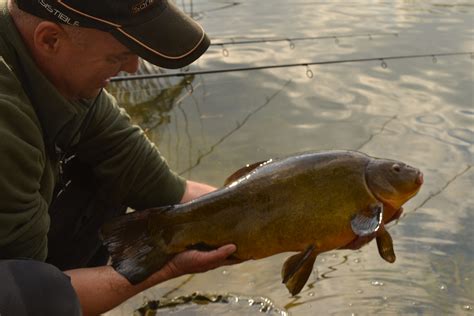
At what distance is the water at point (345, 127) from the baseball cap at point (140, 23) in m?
1.06

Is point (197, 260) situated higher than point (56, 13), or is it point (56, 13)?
point (56, 13)

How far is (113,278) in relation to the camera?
2.00m

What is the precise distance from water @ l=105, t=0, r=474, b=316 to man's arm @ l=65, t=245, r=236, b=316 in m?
0.56

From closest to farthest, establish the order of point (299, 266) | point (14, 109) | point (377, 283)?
1. point (14, 109)
2. point (299, 266)
3. point (377, 283)

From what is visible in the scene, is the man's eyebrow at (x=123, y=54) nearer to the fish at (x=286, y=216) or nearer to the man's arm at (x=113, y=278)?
the fish at (x=286, y=216)

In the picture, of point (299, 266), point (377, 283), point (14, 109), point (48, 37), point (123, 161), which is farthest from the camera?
point (377, 283)

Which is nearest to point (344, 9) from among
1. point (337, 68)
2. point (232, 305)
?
point (337, 68)

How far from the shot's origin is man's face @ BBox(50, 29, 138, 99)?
1.83 m

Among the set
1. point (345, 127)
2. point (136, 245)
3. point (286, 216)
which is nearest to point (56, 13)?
point (136, 245)

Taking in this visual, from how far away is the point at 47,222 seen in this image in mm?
1875

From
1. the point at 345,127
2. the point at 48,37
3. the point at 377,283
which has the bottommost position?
the point at 345,127

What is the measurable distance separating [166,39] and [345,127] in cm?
311

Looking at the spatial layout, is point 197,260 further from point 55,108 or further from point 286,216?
point 55,108

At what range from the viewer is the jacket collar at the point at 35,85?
6.00 feet
